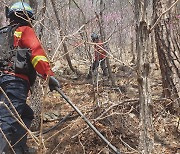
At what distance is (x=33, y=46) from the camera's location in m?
3.52

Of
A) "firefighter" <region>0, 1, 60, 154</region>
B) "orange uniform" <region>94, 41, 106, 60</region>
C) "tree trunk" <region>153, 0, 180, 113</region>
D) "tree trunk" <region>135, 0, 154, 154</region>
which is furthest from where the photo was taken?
"tree trunk" <region>153, 0, 180, 113</region>

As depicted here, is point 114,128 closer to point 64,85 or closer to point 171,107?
point 171,107

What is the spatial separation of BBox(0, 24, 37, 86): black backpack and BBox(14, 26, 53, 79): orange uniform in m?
0.06

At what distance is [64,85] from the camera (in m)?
6.87

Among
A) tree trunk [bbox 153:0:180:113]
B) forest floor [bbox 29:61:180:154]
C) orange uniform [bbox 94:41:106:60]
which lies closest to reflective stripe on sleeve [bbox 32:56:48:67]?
orange uniform [bbox 94:41:106:60]

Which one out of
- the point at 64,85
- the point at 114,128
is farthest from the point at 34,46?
the point at 64,85

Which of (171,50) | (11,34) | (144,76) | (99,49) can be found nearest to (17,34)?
(11,34)

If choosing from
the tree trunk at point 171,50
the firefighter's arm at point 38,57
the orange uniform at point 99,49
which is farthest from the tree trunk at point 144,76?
the tree trunk at point 171,50

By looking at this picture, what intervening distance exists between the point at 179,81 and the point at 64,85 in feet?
9.90

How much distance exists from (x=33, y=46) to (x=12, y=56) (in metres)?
0.29

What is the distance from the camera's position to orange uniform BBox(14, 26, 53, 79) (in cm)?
343

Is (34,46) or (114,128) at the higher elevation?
(34,46)

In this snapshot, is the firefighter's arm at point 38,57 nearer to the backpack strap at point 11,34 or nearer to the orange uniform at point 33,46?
the orange uniform at point 33,46

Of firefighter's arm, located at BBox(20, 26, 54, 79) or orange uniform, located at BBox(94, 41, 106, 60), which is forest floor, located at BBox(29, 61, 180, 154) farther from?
firefighter's arm, located at BBox(20, 26, 54, 79)
